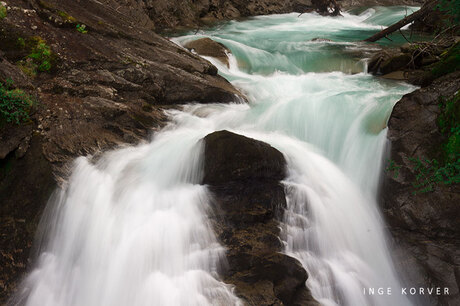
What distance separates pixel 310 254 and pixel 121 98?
13.1 ft

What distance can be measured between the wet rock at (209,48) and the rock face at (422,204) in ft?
20.4

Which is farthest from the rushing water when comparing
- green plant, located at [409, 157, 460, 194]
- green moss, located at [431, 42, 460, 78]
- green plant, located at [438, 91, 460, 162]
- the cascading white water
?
green moss, located at [431, 42, 460, 78]

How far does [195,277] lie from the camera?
12.6 feet

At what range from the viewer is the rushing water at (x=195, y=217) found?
149 inches

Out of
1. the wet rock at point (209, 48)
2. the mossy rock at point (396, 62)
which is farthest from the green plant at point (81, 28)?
the mossy rock at point (396, 62)

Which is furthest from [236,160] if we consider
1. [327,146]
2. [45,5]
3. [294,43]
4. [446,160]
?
[294,43]

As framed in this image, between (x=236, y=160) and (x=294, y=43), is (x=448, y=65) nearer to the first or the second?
(x=236, y=160)

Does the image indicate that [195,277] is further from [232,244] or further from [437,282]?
[437,282]

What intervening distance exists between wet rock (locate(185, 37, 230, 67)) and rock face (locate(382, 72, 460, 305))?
6.21 meters

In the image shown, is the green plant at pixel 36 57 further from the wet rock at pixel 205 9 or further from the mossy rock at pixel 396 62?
the wet rock at pixel 205 9

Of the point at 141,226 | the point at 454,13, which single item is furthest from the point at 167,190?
the point at 454,13

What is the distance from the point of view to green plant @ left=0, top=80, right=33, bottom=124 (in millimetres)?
4434

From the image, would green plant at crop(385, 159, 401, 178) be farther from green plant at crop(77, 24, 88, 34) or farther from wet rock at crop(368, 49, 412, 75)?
green plant at crop(77, 24, 88, 34)

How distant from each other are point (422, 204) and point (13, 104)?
18.7 feet
